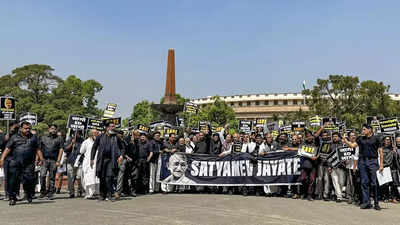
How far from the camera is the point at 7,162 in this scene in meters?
10.4

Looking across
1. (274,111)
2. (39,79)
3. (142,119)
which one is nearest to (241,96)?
(274,111)

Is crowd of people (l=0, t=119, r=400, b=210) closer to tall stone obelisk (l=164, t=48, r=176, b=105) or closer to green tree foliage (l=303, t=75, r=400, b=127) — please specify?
tall stone obelisk (l=164, t=48, r=176, b=105)

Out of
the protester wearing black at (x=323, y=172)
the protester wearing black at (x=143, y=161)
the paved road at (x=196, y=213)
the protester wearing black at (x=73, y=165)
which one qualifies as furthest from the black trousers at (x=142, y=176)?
the protester wearing black at (x=323, y=172)

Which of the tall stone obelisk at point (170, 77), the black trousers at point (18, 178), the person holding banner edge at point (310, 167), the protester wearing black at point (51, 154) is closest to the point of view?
the black trousers at point (18, 178)

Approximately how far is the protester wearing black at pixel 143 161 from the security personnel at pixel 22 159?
344 cm

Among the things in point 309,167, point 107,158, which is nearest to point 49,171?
point 107,158

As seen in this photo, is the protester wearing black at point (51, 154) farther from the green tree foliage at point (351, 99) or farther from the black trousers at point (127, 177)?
the green tree foliage at point (351, 99)

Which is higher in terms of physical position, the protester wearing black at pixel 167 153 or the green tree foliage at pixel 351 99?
the green tree foliage at pixel 351 99

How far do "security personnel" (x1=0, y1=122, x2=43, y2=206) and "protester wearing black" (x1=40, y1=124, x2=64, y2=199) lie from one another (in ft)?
5.08

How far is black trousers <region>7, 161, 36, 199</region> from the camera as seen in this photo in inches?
396

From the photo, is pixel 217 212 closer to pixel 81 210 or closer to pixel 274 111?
pixel 81 210

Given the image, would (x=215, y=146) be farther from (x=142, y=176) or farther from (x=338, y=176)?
(x=338, y=176)

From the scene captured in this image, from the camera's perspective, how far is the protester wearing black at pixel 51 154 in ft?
39.8

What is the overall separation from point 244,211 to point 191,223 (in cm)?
202
